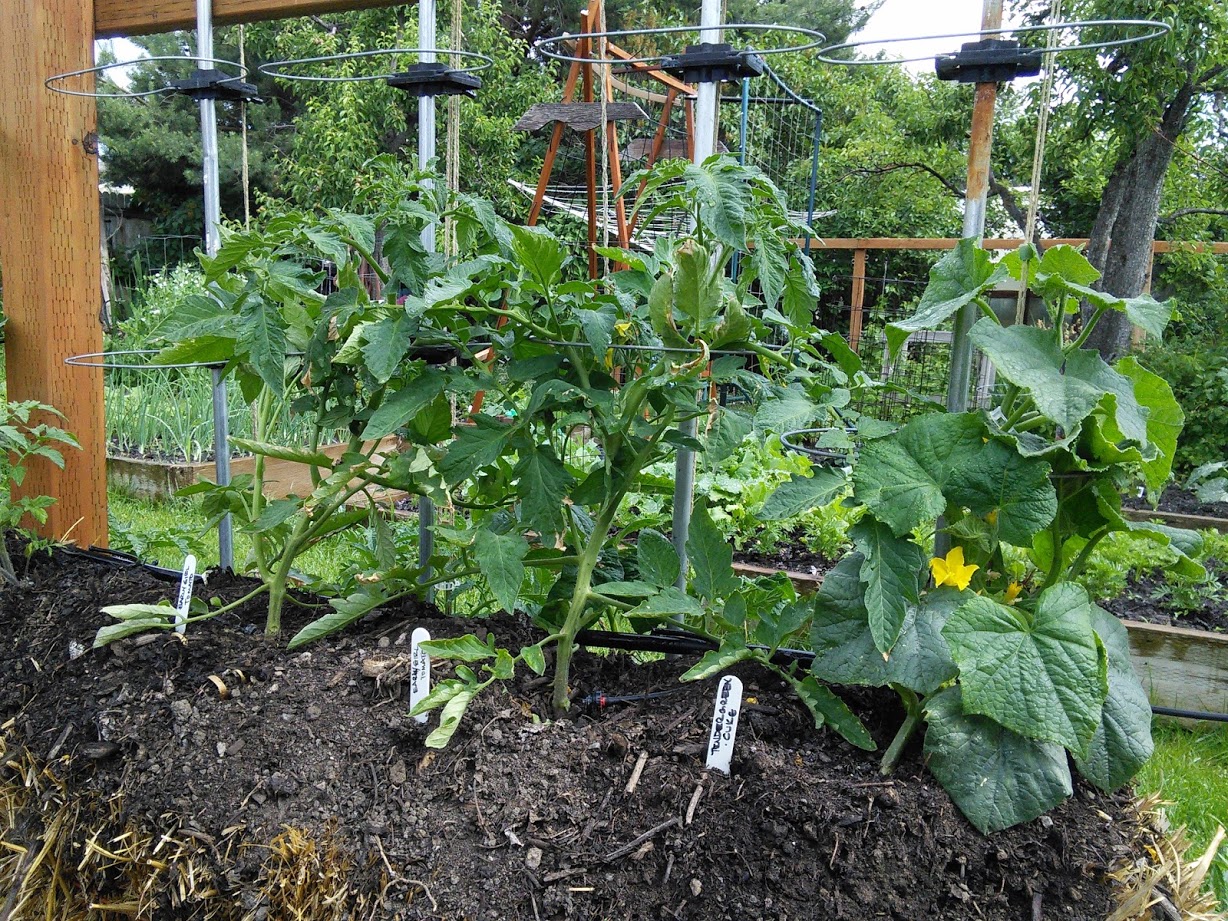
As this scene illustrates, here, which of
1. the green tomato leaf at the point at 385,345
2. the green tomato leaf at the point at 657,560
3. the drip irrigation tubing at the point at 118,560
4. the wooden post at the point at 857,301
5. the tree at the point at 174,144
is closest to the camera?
the green tomato leaf at the point at 385,345

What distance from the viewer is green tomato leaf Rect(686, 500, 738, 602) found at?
1624 mm

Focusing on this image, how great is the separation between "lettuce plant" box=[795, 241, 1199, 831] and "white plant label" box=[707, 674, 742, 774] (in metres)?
0.13

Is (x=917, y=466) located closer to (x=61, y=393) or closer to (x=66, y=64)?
(x=61, y=393)

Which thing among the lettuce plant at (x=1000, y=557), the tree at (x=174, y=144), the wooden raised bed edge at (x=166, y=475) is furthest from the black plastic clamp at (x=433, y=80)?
the tree at (x=174, y=144)

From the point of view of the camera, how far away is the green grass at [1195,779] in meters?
2.03

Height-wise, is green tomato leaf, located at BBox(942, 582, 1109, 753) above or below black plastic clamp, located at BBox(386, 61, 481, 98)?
below

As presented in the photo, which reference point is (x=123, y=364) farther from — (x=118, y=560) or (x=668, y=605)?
(x=668, y=605)

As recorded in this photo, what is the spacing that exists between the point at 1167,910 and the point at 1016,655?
1.38 ft

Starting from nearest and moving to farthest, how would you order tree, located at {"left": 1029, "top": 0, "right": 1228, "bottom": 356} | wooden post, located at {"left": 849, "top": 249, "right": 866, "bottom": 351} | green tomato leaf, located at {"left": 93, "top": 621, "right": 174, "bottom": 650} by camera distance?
green tomato leaf, located at {"left": 93, "top": 621, "right": 174, "bottom": 650} → tree, located at {"left": 1029, "top": 0, "right": 1228, "bottom": 356} → wooden post, located at {"left": 849, "top": 249, "right": 866, "bottom": 351}

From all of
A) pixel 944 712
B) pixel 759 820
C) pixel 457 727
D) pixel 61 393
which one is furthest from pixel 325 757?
pixel 61 393

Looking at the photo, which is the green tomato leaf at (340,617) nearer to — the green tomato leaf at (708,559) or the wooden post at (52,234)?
the green tomato leaf at (708,559)

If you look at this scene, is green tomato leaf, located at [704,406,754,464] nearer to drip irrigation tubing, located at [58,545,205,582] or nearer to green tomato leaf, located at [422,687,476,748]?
green tomato leaf, located at [422,687,476,748]

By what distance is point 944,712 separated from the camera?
1.33 meters

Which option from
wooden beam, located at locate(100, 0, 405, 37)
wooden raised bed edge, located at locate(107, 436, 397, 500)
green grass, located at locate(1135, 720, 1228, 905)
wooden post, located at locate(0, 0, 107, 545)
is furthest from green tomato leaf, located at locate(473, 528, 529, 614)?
wooden raised bed edge, located at locate(107, 436, 397, 500)
